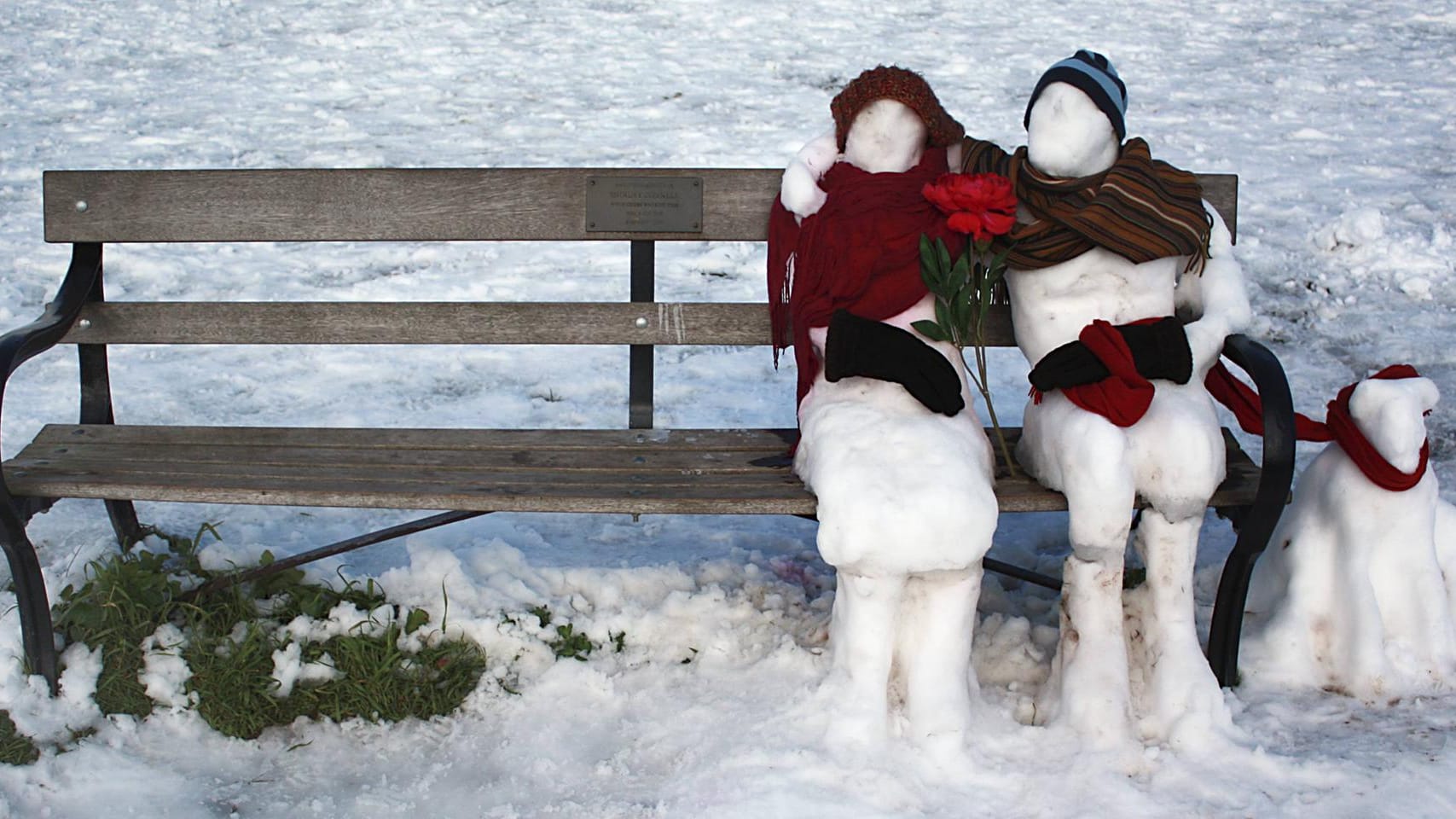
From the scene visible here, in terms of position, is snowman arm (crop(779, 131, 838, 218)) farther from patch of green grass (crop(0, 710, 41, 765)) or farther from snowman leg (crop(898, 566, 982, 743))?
patch of green grass (crop(0, 710, 41, 765))

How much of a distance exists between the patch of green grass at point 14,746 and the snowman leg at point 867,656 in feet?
5.17

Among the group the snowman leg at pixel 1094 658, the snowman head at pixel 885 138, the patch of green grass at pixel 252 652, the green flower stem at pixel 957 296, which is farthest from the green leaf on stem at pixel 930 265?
the patch of green grass at pixel 252 652

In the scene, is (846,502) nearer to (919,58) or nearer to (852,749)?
(852,749)

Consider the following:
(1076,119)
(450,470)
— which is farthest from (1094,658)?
(450,470)

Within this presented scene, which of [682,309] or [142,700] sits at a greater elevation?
[682,309]

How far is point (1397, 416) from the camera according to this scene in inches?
117

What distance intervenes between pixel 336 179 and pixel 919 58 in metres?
4.48

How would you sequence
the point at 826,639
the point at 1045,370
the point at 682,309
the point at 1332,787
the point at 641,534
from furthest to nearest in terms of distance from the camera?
the point at 641,534 < the point at 682,309 < the point at 826,639 < the point at 1045,370 < the point at 1332,787

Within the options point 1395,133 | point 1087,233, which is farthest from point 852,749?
point 1395,133

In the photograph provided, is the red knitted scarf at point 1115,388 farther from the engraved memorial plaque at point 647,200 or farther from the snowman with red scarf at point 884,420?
the engraved memorial plaque at point 647,200

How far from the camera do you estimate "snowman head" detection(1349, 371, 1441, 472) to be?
2961mm

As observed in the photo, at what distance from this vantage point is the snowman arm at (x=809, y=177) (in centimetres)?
324

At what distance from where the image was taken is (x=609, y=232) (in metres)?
3.50

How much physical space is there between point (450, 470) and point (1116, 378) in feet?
4.65
